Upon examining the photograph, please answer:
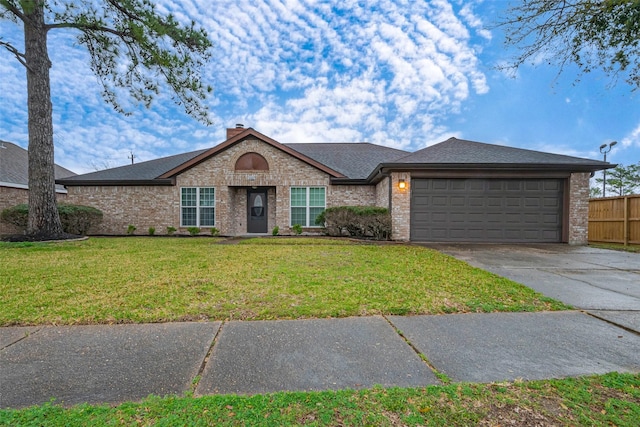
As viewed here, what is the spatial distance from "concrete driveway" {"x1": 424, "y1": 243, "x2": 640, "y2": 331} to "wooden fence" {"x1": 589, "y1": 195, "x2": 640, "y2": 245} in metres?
4.16

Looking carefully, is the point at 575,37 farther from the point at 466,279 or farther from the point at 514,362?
the point at 514,362

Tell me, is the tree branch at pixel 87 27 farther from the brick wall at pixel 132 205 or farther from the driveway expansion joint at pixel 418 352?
the driveway expansion joint at pixel 418 352

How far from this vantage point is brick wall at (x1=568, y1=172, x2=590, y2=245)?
9.90 metres

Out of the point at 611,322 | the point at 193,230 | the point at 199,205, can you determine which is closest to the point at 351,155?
the point at 199,205

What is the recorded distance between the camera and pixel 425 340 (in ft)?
8.30

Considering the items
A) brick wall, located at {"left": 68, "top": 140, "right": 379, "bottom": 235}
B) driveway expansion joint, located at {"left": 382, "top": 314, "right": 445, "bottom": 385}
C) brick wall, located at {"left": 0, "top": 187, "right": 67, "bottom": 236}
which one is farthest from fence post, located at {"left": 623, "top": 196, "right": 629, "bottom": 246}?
brick wall, located at {"left": 0, "top": 187, "right": 67, "bottom": 236}

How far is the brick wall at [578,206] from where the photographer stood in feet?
32.5

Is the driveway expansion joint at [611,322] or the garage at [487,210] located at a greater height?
the garage at [487,210]

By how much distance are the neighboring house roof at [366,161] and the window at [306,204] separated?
1.14 m

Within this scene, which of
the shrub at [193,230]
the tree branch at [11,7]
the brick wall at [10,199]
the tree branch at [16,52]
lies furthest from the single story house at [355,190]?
the tree branch at [11,7]

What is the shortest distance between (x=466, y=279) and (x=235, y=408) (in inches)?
164

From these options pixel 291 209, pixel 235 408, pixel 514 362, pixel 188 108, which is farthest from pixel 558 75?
pixel 188 108

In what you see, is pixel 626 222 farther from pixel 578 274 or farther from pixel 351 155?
pixel 351 155

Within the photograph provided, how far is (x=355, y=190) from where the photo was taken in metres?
13.2
